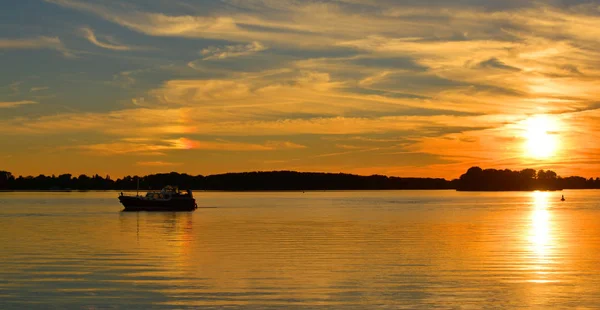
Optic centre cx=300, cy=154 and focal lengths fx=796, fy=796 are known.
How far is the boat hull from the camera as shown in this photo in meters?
130

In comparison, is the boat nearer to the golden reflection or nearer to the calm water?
the calm water

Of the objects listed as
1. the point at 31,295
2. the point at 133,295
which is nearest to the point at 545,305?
the point at 133,295

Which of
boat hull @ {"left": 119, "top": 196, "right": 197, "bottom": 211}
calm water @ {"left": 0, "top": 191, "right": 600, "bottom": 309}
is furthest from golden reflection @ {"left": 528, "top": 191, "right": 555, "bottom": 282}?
boat hull @ {"left": 119, "top": 196, "right": 197, "bottom": 211}

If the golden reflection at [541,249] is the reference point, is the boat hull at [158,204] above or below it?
above

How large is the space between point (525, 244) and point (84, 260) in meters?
29.7

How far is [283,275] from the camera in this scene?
36.1 meters

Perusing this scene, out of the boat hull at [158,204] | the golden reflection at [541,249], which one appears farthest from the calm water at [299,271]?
the boat hull at [158,204]

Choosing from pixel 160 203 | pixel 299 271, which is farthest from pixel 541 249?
pixel 160 203

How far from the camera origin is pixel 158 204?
429ft

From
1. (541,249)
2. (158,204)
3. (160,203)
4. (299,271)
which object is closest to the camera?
(299,271)

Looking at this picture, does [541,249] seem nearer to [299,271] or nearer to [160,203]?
[299,271]

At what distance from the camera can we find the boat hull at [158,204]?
13025 cm

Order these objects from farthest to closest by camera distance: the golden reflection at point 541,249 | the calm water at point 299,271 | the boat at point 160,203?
the boat at point 160,203, the golden reflection at point 541,249, the calm water at point 299,271

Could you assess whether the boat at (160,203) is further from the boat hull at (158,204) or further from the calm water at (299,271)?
the calm water at (299,271)
